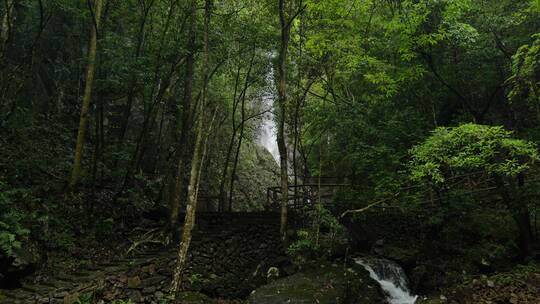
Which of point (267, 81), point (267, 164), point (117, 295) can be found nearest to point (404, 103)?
point (267, 81)

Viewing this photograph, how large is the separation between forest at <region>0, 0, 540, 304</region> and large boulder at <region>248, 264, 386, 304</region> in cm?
7

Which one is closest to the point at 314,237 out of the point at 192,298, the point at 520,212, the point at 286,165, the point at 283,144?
the point at 286,165

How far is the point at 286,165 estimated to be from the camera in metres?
12.0

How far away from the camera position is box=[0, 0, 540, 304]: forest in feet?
29.2

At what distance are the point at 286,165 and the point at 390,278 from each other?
5574 mm

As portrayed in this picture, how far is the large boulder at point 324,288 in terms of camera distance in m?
8.82

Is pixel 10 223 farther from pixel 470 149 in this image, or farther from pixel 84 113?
pixel 470 149

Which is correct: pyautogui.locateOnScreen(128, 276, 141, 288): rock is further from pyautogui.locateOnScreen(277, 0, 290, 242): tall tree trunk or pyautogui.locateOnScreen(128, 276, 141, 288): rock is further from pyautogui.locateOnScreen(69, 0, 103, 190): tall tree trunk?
pyautogui.locateOnScreen(277, 0, 290, 242): tall tree trunk

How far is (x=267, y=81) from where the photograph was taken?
18031mm

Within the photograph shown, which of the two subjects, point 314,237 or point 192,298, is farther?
point 314,237

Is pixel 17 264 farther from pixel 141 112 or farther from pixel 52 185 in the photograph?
pixel 141 112

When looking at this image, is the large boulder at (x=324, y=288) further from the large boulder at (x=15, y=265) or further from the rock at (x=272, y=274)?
Answer: the large boulder at (x=15, y=265)

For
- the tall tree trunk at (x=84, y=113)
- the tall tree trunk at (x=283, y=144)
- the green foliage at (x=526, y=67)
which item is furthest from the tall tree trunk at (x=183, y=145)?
the green foliage at (x=526, y=67)

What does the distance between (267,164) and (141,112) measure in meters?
13.6
